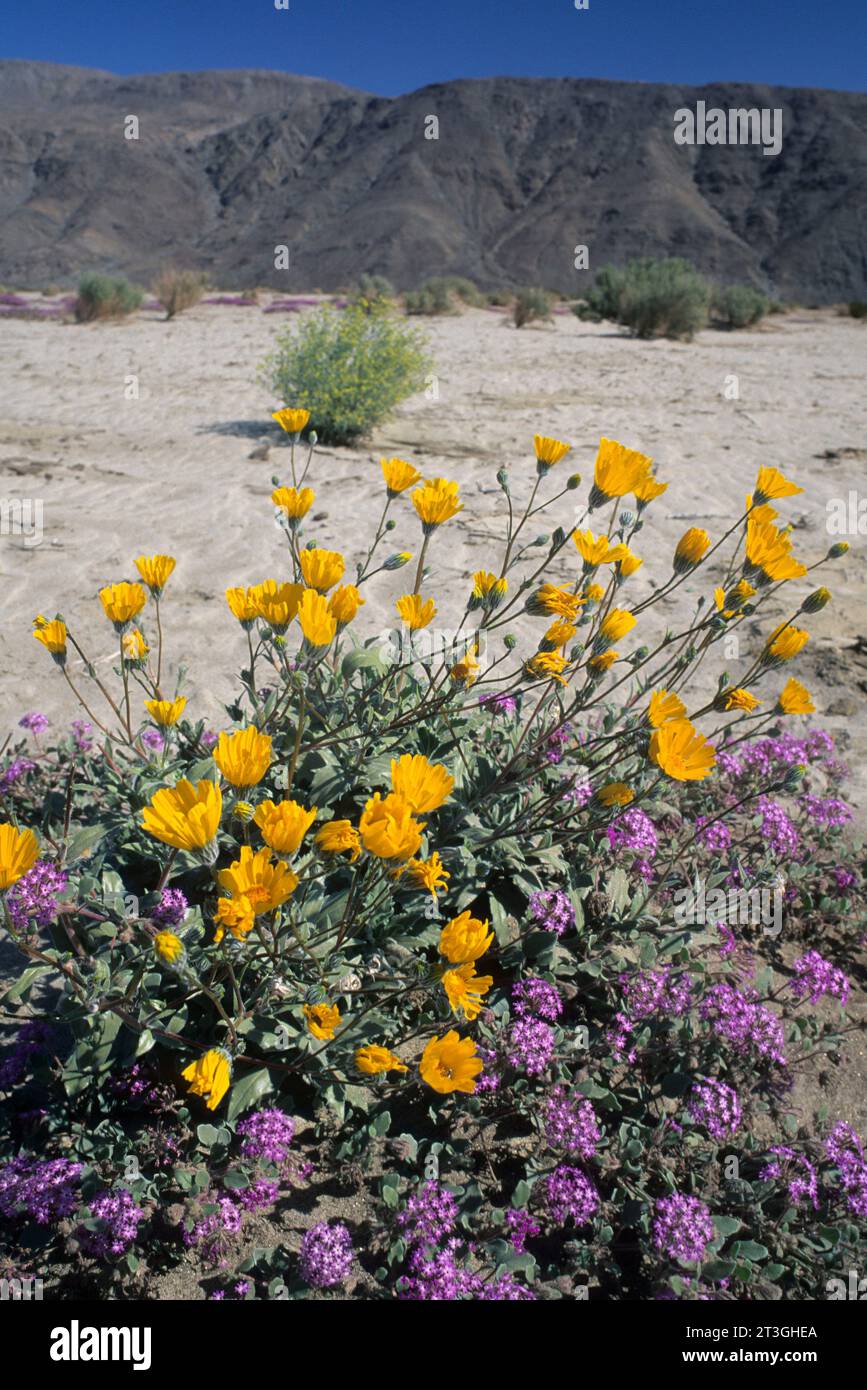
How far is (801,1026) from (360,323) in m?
7.32

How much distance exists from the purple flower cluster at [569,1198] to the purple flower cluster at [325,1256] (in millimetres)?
413

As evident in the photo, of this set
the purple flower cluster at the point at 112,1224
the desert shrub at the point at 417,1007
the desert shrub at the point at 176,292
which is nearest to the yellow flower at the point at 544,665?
the desert shrub at the point at 417,1007

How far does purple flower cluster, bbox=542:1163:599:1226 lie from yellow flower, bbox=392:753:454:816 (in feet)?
3.05

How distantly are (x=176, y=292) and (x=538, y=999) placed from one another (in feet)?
60.4

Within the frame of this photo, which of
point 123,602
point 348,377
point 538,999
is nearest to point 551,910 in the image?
point 538,999

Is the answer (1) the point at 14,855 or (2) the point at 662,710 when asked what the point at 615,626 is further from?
(1) the point at 14,855

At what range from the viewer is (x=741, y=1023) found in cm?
186

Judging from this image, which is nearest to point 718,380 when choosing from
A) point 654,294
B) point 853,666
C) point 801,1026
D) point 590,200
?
point 654,294

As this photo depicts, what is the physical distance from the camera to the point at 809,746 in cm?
299

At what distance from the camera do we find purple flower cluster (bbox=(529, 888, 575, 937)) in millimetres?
1954

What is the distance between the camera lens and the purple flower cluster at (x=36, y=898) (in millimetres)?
1604

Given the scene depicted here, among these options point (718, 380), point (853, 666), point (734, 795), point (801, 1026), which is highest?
Result: point (718, 380)
